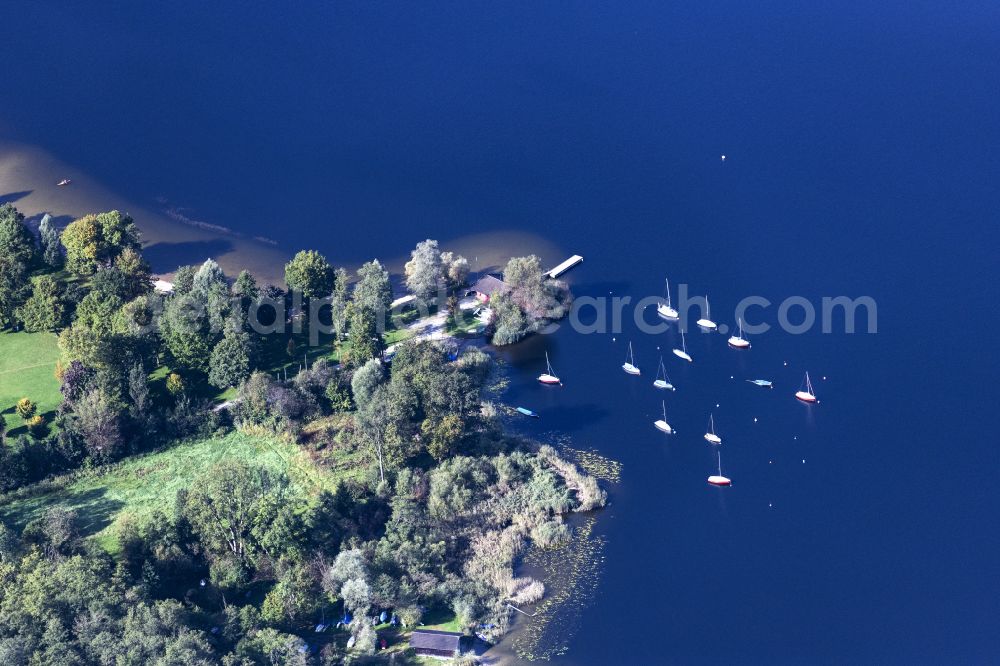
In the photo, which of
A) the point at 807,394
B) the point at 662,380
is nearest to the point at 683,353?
the point at 662,380

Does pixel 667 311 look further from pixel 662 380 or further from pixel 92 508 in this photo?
pixel 92 508

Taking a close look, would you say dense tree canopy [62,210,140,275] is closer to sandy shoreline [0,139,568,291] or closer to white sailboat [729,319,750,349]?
sandy shoreline [0,139,568,291]

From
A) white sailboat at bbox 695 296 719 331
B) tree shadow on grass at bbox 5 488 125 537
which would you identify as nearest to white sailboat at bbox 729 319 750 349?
white sailboat at bbox 695 296 719 331

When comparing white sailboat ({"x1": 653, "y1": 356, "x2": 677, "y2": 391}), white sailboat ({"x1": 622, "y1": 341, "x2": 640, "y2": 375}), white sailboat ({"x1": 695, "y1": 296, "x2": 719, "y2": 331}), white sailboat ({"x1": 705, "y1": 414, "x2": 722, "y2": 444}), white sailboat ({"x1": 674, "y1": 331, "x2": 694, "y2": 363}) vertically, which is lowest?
white sailboat ({"x1": 705, "y1": 414, "x2": 722, "y2": 444})

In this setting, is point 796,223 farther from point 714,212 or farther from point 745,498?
point 745,498

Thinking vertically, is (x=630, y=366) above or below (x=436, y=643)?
above

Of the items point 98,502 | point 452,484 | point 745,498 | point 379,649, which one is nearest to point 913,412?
point 745,498
